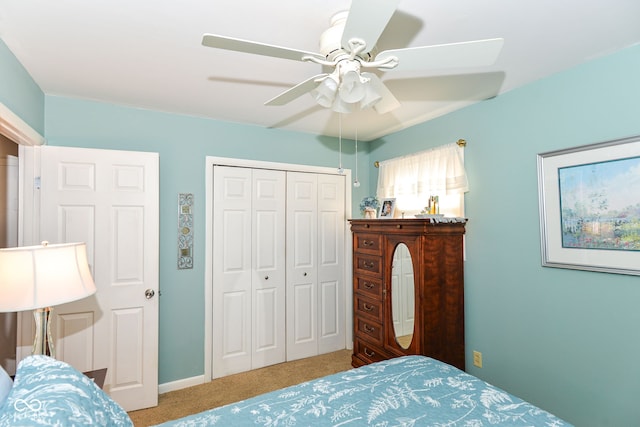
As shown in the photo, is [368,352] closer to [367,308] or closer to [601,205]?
[367,308]

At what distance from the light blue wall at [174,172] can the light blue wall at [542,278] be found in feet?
7.38

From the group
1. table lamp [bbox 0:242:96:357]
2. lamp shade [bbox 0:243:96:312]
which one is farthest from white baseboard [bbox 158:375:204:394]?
lamp shade [bbox 0:243:96:312]

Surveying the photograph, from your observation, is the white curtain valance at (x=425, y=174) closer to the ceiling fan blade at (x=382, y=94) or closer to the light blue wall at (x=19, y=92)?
the ceiling fan blade at (x=382, y=94)

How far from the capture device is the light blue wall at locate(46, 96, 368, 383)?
2.71 meters

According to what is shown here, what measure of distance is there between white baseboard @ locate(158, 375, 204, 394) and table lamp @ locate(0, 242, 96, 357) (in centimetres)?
144

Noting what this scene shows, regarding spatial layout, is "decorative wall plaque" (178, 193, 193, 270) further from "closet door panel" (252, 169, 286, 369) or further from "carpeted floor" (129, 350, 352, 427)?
"carpeted floor" (129, 350, 352, 427)

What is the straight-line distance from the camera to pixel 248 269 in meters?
3.28

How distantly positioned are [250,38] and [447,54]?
40.3 inches

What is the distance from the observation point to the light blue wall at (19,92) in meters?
1.78

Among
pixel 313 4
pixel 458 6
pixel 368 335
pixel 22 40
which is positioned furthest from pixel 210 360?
pixel 458 6

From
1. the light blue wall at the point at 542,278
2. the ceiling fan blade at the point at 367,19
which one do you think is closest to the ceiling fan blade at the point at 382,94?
the ceiling fan blade at the point at 367,19

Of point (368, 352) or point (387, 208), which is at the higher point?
point (387, 208)

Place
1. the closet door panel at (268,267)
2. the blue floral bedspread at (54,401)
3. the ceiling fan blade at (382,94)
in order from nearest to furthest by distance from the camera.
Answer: the blue floral bedspread at (54,401)
the ceiling fan blade at (382,94)
the closet door panel at (268,267)

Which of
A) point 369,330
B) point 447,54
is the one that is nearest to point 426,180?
point 369,330
